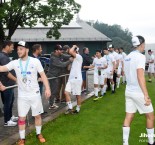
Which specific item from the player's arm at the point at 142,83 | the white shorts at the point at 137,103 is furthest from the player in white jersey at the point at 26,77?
the player's arm at the point at 142,83

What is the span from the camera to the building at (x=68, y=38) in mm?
Answer: 42688

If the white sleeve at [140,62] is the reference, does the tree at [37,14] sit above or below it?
above

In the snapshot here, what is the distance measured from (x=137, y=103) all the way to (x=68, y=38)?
38123 mm

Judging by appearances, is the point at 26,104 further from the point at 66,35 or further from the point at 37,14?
the point at 66,35

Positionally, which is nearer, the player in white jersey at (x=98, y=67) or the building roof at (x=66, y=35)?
the player in white jersey at (x=98, y=67)

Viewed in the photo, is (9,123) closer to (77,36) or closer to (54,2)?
(54,2)

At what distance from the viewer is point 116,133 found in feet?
23.5

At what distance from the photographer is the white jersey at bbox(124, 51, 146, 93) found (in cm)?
549

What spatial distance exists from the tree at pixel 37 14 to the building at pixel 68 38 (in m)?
12.0

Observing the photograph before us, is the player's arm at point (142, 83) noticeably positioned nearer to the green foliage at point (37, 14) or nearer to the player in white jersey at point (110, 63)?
the player in white jersey at point (110, 63)

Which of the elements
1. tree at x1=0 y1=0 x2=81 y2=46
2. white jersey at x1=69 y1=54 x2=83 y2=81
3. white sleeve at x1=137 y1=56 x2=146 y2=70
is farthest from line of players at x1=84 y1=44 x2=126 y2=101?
tree at x1=0 y1=0 x2=81 y2=46

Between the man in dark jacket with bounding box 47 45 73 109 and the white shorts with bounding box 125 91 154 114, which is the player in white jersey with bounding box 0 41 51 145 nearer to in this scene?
the white shorts with bounding box 125 91 154 114

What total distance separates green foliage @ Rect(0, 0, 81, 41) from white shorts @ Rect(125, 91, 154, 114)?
72.7ft

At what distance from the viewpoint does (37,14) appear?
1144 inches
